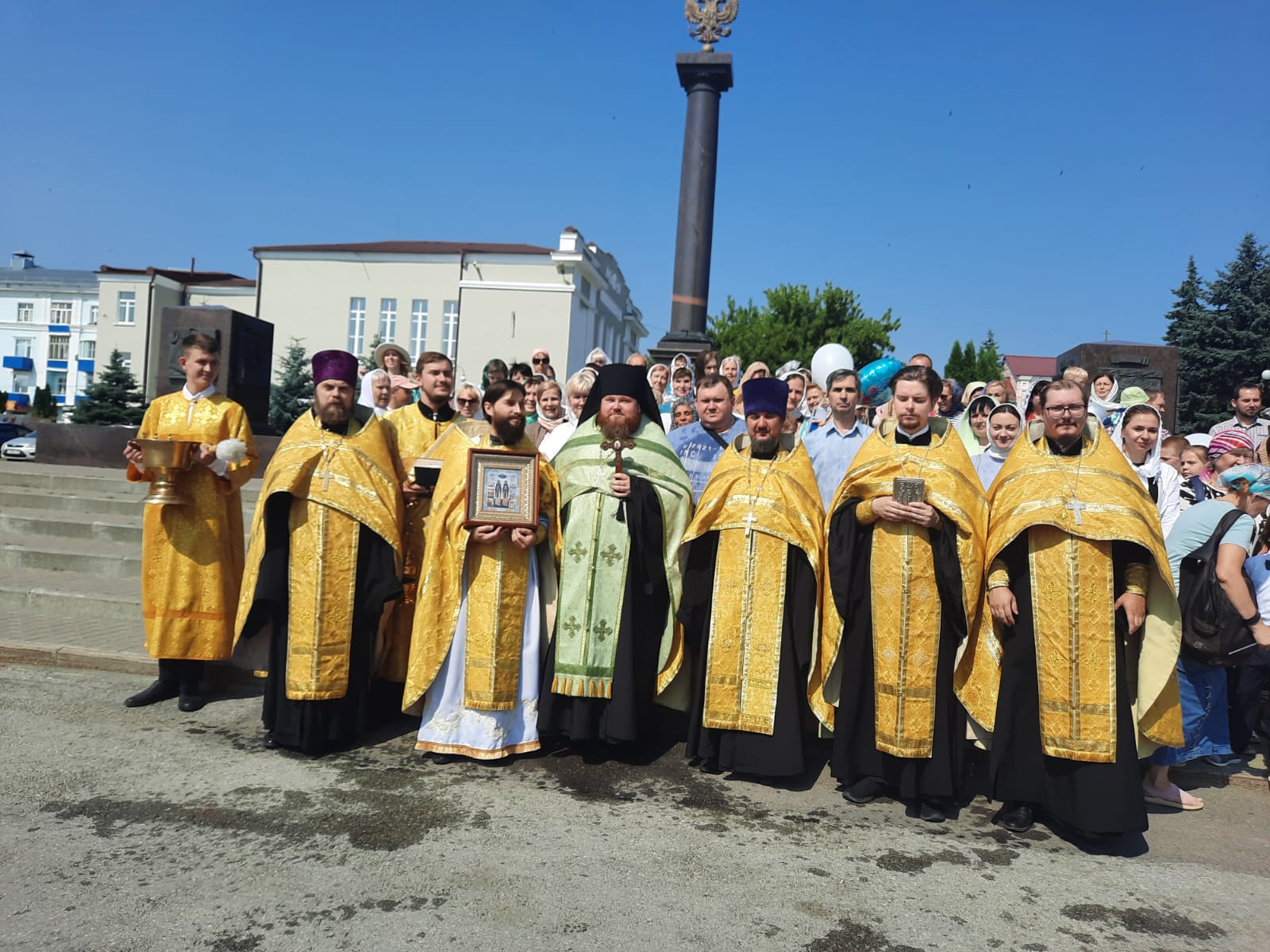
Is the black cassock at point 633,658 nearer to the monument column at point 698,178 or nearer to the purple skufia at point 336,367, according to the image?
the purple skufia at point 336,367

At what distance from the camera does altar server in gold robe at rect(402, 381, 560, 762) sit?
5.05 meters

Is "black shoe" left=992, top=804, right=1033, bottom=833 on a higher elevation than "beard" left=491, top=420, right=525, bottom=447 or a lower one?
lower

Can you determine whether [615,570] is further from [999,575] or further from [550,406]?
[550,406]

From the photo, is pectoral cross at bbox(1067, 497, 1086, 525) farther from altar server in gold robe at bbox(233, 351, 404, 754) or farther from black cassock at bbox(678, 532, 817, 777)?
altar server in gold robe at bbox(233, 351, 404, 754)

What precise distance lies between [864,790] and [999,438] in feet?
8.86

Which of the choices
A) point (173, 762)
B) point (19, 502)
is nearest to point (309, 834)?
point (173, 762)

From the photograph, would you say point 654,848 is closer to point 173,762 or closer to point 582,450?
point 582,450

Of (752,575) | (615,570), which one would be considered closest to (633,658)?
(615,570)

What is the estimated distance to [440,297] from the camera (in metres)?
50.5

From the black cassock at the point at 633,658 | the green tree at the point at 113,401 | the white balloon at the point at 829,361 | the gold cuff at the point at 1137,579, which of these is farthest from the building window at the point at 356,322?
the gold cuff at the point at 1137,579

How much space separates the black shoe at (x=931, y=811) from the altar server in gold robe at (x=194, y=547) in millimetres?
4319

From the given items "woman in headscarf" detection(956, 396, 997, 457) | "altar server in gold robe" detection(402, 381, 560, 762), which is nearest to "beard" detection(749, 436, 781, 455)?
"altar server in gold robe" detection(402, 381, 560, 762)

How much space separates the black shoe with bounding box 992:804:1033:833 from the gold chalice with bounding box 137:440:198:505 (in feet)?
16.1

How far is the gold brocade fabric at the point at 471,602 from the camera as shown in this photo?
16.6 feet
